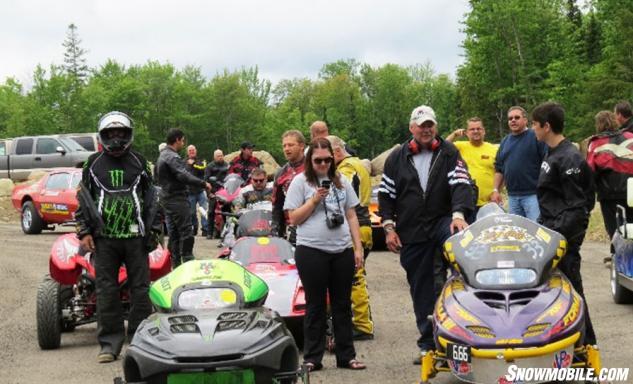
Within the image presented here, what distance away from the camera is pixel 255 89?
12225 cm

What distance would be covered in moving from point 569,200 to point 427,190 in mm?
1225

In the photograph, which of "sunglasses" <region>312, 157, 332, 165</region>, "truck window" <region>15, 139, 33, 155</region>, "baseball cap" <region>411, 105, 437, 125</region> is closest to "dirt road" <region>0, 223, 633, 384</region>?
A: "sunglasses" <region>312, 157, 332, 165</region>

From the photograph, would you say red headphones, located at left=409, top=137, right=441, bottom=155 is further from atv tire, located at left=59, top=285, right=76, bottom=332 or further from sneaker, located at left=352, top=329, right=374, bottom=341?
atv tire, located at left=59, top=285, right=76, bottom=332

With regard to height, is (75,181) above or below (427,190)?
above

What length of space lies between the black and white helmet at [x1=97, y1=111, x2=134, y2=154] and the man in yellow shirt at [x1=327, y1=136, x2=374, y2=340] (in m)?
1.94

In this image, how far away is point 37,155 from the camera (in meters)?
37.1

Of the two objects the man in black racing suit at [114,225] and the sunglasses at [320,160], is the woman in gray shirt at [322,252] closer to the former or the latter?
the sunglasses at [320,160]

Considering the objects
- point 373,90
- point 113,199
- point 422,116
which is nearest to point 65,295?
point 113,199

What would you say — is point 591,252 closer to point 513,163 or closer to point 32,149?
point 513,163

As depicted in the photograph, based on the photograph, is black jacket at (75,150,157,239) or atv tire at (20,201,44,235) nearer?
black jacket at (75,150,157,239)

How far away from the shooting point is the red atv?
9.68 meters

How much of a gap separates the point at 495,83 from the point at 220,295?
232ft

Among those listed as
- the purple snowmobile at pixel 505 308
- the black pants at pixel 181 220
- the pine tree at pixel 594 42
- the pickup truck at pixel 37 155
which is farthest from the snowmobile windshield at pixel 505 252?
the pine tree at pixel 594 42

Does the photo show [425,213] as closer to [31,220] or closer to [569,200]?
[569,200]
